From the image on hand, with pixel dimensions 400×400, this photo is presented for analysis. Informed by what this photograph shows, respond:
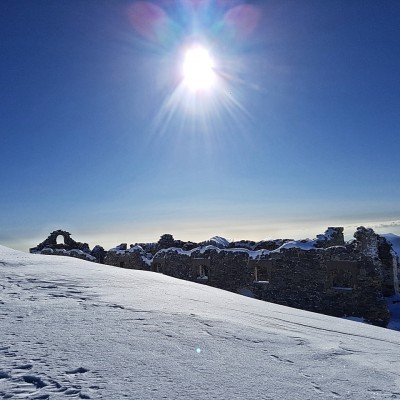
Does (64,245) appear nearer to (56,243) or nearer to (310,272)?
(56,243)

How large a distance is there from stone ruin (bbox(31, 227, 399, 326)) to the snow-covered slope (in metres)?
7.46

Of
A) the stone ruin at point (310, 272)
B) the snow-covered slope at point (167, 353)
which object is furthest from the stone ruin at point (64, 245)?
the snow-covered slope at point (167, 353)

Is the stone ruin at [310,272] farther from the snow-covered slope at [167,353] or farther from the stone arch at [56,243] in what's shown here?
the stone arch at [56,243]

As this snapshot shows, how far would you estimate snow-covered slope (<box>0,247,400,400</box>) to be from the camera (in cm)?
161

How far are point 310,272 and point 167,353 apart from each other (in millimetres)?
9829

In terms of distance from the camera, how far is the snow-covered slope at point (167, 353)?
1611 millimetres

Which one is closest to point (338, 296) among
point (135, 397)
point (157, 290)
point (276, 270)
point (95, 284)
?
point (276, 270)

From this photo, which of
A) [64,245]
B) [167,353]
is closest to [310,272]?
[167,353]

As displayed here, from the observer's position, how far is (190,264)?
46.9ft

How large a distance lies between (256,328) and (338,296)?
8.80 metres

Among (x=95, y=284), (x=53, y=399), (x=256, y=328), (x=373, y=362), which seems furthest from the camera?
(x=95, y=284)

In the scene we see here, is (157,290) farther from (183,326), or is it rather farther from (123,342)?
(123,342)

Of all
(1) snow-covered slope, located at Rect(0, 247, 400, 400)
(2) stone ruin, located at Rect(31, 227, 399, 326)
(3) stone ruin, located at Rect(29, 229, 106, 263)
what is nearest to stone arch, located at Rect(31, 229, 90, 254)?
A: (3) stone ruin, located at Rect(29, 229, 106, 263)

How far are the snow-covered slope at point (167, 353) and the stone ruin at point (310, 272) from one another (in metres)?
7.46
